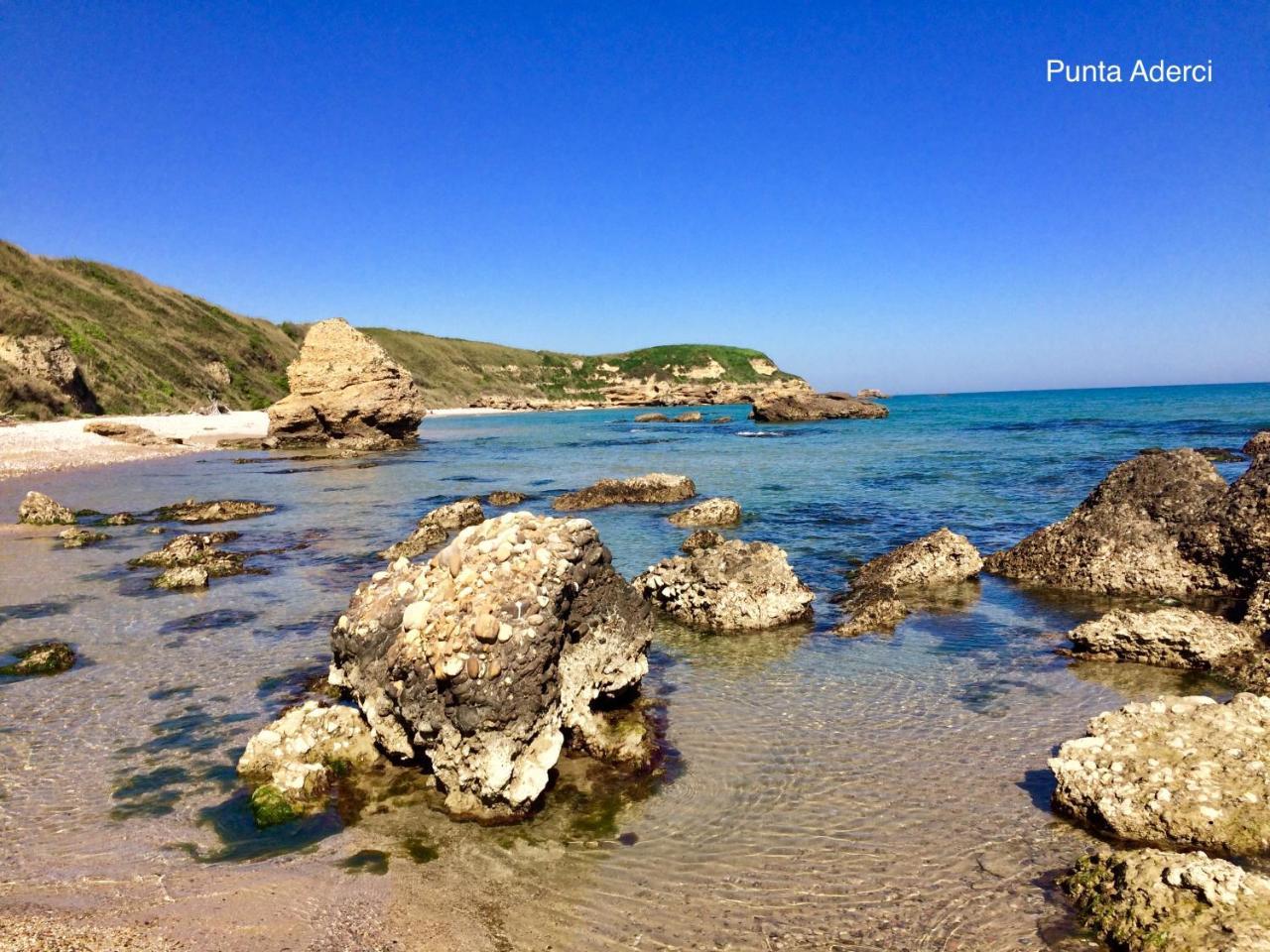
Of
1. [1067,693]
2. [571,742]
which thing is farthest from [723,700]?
[1067,693]

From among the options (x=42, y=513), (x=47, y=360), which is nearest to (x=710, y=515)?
(x=42, y=513)

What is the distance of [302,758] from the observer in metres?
6.82

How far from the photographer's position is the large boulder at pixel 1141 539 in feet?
40.3

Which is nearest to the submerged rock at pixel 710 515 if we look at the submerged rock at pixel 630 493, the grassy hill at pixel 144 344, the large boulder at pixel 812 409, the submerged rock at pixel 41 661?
the submerged rock at pixel 630 493

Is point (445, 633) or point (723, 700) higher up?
point (445, 633)

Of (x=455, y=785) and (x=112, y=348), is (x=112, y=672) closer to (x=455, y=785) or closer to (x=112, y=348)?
(x=455, y=785)

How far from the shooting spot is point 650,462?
133ft

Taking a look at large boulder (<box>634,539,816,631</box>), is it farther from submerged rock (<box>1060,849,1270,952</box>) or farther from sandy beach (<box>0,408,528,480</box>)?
sandy beach (<box>0,408,528,480</box>)

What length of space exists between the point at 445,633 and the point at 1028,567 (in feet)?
37.8

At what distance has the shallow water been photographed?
5.00m

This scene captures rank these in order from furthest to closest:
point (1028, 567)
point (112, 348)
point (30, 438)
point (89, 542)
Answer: point (112, 348) → point (30, 438) → point (89, 542) → point (1028, 567)

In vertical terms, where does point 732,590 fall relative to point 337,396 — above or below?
below

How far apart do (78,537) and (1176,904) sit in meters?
21.4

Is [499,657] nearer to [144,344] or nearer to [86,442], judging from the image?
[86,442]
